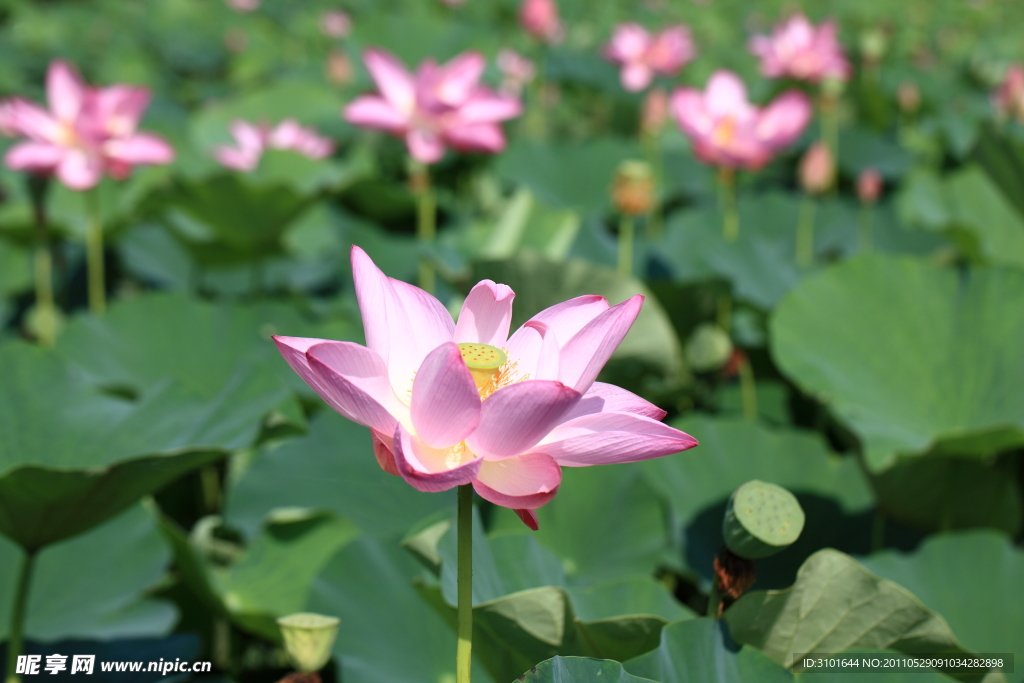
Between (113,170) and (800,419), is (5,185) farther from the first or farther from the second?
(800,419)

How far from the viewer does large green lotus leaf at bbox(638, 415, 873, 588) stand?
112 cm

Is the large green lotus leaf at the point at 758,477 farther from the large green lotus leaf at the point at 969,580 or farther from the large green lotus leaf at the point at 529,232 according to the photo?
the large green lotus leaf at the point at 529,232

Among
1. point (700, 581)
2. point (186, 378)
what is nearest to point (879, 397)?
point (700, 581)

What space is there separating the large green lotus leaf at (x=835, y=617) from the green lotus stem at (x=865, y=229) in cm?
152

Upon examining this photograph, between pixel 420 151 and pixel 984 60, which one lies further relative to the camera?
pixel 984 60

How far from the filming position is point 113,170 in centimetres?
164

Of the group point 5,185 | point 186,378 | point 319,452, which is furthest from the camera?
point 5,185

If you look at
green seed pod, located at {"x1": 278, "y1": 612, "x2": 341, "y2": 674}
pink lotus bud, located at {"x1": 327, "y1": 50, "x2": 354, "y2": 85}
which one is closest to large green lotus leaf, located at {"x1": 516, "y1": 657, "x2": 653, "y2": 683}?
green seed pod, located at {"x1": 278, "y1": 612, "x2": 341, "y2": 674}

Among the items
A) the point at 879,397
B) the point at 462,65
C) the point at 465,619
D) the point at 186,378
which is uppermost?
the point at 462,65

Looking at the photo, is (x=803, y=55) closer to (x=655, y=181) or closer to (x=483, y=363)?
(x=655, y=181)

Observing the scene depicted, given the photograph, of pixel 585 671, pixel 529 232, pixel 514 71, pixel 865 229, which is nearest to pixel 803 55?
pixel 865 229

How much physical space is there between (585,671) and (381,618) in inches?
17.1

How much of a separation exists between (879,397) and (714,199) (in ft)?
4.55

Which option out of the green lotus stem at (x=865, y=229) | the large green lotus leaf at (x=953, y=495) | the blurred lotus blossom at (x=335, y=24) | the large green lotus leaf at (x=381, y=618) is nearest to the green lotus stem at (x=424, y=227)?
the large green lotus leaf at (x=381, y=618)
